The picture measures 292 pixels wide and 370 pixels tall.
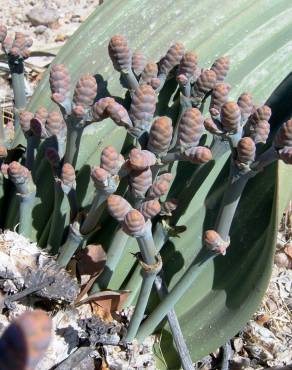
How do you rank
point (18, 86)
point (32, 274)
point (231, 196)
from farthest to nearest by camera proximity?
point (18, 86), point (32, 274), point (231, 196)

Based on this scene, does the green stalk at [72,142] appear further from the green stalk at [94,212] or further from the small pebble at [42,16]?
the small pebble at [42,16]

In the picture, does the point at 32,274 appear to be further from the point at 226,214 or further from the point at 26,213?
the point at 226,214

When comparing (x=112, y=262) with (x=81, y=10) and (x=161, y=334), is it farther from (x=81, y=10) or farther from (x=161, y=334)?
(x=81, y=10)

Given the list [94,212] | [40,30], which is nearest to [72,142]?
[94,212]

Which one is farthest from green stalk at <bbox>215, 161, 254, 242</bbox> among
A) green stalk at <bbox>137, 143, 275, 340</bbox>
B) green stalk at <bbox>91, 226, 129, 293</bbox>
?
green stalk at <bbox>91, 226, 129, 293</bbox>

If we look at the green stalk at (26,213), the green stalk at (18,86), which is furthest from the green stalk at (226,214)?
the green stalk at (18,86)

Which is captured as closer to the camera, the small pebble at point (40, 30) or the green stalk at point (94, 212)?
the green stalk at point (94, 212)
